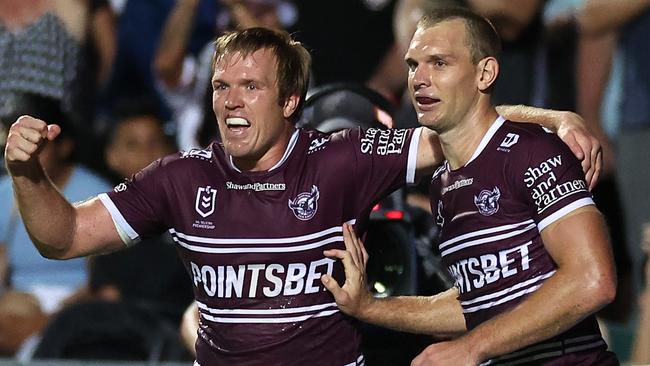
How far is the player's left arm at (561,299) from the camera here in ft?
13.6

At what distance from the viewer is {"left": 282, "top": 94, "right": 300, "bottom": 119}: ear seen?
480 centimetres

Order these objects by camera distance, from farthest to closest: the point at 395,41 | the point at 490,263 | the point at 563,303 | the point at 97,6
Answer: the point at 97,6
the point at 395,41
the point at 490,263
the point at 563,303

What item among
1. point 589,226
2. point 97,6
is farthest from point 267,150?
point 97,6

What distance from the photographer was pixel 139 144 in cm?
847

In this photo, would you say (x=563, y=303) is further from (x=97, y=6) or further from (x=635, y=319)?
(x=97, y=6)

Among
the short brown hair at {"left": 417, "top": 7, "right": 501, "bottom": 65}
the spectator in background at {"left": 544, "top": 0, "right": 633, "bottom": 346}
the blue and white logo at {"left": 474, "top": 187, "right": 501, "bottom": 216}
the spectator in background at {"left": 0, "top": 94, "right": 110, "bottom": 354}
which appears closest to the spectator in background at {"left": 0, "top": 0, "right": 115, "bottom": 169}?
the spectator in background at {"left": 0, "top": 94, "right": 110, "bottom": 354}

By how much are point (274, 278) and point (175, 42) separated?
13.0ft

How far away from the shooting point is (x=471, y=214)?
4457mm

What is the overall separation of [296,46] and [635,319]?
10.7 feet

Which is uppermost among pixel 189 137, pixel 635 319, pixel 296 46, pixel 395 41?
pixel 296 46

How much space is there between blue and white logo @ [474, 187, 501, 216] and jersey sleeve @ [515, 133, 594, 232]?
3.2 inches

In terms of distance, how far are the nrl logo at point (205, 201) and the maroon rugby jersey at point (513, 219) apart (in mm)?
788

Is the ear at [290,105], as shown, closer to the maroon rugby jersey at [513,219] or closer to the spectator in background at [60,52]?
the maroon rugby jersey at [513,219]

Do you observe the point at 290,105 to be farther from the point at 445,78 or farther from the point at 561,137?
the point at 561,137
